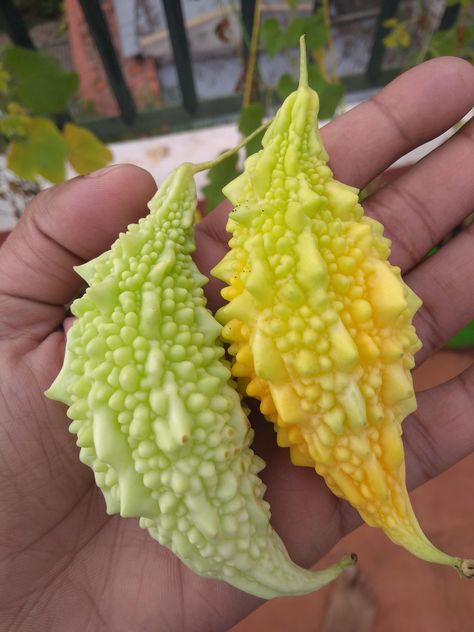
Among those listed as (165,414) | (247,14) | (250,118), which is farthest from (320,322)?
(247,14)

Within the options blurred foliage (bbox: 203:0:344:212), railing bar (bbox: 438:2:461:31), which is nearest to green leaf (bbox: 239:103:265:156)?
blurred foliage (bbox: 203:0:344:212)

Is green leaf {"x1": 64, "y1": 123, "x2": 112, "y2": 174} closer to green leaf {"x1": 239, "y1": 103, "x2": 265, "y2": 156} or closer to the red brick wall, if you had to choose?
green leaf {"x1": 239, "y1": 103, "x2": 265, "y2": 156}

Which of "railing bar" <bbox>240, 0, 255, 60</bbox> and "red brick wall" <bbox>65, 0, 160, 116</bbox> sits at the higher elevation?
"railing bar" <bbox>240, 0, 255, 60</bbox>

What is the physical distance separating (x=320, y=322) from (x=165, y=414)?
0.23m

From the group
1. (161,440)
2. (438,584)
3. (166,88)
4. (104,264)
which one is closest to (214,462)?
(161,440)

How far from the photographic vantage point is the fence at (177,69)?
180cm

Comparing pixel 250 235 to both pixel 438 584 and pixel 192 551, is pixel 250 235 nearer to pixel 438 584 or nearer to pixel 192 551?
pixel 192 551

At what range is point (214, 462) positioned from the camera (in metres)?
0.77

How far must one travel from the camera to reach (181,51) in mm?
1938

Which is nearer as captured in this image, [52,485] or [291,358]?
[291,358]

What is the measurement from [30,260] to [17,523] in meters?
0.43

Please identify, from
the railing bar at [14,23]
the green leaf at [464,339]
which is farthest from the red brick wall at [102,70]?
the green leaf at [464,339]

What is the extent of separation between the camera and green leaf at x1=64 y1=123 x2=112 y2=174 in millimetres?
1581

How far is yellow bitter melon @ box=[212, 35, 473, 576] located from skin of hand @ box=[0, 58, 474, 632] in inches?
9.4
